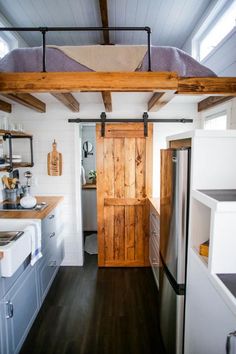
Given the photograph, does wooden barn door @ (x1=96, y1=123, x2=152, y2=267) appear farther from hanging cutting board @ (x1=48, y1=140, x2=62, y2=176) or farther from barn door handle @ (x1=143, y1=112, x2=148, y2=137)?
hanging cutting board @ (x1=48, y1=140, x2=62, y2=176)

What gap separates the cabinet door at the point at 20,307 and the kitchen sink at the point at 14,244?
0.21m

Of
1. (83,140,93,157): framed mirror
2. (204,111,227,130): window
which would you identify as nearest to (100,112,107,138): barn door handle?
(204,111,227,130): window

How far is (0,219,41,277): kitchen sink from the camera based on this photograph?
5.10 ft

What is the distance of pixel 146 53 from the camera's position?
181 cm

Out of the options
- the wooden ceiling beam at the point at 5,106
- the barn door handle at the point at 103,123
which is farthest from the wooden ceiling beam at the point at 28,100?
the barn door handle at the point at 103,123

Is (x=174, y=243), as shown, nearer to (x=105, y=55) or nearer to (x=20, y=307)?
(x=20, y=307)

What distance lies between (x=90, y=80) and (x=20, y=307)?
191cm

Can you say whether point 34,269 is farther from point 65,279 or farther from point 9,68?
point 9,68

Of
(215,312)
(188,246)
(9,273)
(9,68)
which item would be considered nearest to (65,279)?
(9,273)

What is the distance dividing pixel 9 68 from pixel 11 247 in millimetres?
1442

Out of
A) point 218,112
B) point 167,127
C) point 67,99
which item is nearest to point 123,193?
point 167,127

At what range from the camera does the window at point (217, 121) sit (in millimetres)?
2521

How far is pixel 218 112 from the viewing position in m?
2.58

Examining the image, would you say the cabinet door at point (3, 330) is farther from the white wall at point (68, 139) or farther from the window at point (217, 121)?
the window at point (217, 121)
